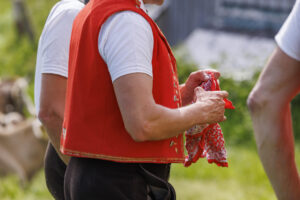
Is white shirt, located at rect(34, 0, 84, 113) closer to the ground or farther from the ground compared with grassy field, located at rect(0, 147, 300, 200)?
farther from the ground

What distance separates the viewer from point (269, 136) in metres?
2.45

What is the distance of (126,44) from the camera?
5.89 feet

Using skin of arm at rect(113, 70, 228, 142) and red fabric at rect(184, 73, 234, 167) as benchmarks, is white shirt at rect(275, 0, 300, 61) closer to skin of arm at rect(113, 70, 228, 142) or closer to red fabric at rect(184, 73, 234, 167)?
red fabric at rect(184, 73, 234, 167)

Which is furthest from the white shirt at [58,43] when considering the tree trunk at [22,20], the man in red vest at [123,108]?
the tree trunk at [22,20]

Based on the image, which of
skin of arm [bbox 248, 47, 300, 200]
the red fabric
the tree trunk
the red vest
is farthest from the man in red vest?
the tree trunk

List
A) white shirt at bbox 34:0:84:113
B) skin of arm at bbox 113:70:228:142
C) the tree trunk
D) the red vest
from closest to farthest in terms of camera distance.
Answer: skin of arm at bbox 113:70:228:142 → the red vest → white shirt at bbox 34:0:84:113 → the tree trunk

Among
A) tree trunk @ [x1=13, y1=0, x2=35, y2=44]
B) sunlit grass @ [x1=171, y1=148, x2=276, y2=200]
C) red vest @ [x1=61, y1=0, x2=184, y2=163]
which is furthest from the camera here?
tree trunk @ [x1=13, y1=0, x2=35, y2=44]

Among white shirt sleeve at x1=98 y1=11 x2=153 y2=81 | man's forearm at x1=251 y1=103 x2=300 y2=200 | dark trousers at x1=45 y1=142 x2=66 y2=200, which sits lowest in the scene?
dark trousers at x1=45 y1=142 x2=66 y2=200

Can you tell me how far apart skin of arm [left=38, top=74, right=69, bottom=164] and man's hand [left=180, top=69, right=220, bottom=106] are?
0.57m

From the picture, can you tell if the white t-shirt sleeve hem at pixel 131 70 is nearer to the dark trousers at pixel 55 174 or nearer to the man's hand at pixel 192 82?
the man's hand at pixel 192 82

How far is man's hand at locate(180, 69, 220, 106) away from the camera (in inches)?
90.4

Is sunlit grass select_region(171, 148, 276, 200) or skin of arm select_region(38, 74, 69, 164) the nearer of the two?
skin of arm select_region(38, 74, 69, 164)

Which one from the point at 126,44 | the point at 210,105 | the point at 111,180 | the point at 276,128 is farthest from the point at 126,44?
the point at 276,128

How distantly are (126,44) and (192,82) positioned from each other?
2.02 feet
